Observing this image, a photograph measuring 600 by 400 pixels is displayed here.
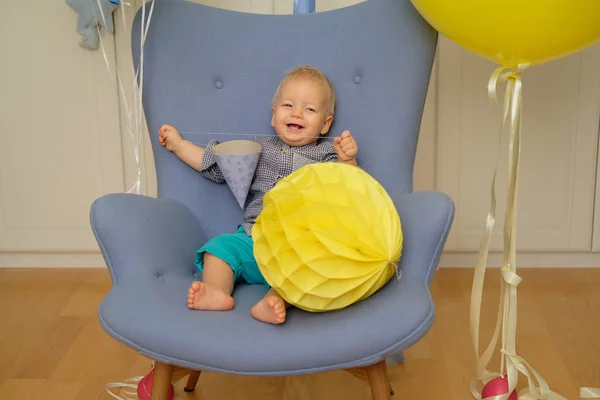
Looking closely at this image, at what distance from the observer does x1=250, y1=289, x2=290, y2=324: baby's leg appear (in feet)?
3.87

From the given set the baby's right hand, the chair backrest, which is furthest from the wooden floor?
the baby's right hand

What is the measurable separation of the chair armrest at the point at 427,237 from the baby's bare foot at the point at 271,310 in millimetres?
231

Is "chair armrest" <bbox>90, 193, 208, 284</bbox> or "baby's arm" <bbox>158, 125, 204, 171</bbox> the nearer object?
"chair armrest" <bbox>90, 193, 208, 284</bbox>

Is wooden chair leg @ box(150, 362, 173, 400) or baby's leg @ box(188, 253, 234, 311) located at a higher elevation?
baby's leg @ box(188, 253, 234, 311)

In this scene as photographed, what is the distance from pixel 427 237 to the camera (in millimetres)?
1283

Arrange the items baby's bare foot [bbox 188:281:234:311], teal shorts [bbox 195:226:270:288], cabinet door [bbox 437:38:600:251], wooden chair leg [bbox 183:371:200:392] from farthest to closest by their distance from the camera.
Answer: cabinet door [bbox 437:38:600:251], wooden chair leg [bbox 183:371:200:392], teal shorts [bbox 195:226:270:288], baby's bare foot [bbox 188:281:234:311]

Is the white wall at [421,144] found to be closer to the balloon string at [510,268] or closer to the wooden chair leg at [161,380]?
the balloon string at [510,268]

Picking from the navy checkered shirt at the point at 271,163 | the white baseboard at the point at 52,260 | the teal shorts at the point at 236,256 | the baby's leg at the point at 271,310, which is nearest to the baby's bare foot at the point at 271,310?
the baby's leg at the point at 271,310

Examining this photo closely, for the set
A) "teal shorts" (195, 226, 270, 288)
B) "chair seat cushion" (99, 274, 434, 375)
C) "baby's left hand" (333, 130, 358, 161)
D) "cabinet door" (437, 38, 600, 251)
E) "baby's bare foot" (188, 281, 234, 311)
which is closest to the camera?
"chair seat cushion" (99, 274, 434, 375)

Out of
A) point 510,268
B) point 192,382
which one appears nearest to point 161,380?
point 192,382

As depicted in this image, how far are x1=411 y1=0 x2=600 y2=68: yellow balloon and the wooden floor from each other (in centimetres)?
73

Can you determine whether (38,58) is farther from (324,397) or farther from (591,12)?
(591,12)

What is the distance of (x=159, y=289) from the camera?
1.27 m

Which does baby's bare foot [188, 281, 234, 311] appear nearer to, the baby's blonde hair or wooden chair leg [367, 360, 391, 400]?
wooden chair leg [367, 360, 391, 400]
